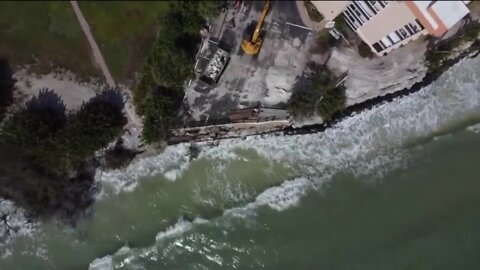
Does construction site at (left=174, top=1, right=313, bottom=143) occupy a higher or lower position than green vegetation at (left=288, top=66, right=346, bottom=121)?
higher

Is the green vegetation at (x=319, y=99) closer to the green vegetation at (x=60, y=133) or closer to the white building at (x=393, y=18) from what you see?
the white building at (x=393, y=18)

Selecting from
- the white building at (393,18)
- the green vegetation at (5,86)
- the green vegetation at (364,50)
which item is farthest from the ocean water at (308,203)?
the green vegetation at (5,86)

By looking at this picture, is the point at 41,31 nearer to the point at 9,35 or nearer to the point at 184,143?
the point at 9,35

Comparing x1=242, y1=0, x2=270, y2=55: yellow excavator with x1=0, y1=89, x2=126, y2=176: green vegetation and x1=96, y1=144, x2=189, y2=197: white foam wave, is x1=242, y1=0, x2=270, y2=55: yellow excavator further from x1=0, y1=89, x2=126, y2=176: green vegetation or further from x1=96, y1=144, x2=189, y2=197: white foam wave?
x1=0, y1=89, x2=126, y2=176: green vegetation

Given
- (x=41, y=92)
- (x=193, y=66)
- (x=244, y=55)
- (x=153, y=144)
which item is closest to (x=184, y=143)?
(x=153, y=144)

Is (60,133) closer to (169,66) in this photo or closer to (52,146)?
(52,146)

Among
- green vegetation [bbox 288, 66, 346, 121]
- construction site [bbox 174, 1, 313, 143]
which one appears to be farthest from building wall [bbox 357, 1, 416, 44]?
construction site [bbox 174, 1, 313, 143]
